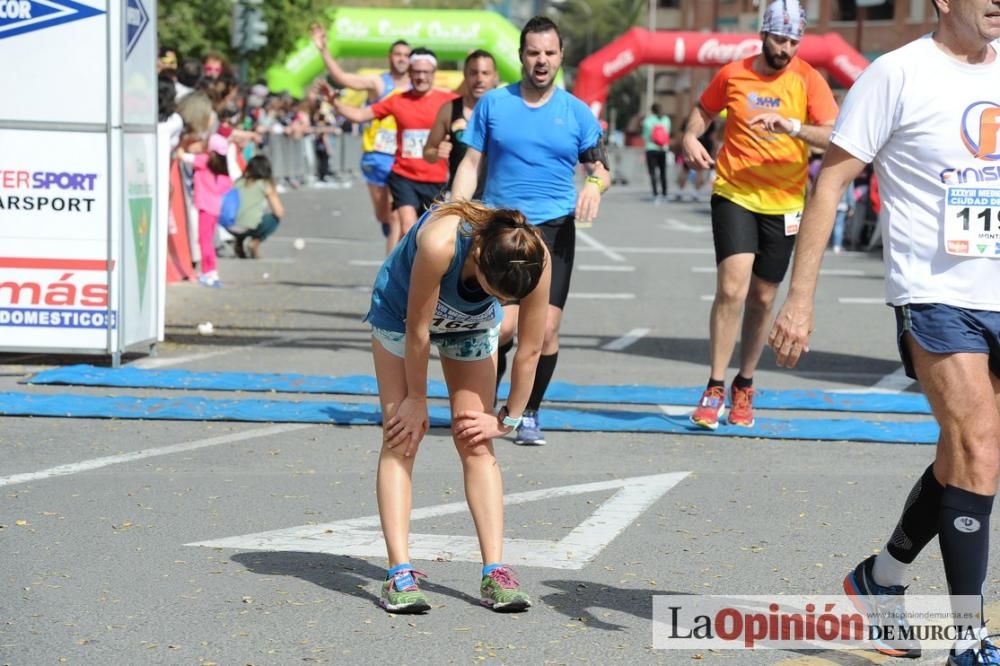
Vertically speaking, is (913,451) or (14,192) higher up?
(14,192)

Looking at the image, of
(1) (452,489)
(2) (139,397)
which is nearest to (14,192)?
(2) (139,397)

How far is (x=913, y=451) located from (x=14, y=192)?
17.7 ft

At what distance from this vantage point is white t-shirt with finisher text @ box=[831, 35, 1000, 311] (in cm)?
434

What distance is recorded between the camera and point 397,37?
42.9 m

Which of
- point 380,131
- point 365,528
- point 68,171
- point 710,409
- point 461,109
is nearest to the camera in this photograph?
point 365,528

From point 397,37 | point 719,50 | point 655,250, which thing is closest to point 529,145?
point 655,250

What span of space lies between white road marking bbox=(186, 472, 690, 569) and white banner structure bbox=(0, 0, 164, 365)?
413cm

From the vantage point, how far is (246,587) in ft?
16.8

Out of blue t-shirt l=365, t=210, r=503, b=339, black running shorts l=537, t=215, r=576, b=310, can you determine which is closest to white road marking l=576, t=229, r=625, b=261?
black running shorts l=537, t=215, r=576, b=310

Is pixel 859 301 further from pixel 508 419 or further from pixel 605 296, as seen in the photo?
pixel 508 419

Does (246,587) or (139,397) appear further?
(139,397)

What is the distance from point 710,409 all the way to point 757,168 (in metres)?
1.24

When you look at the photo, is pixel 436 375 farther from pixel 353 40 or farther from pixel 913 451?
pixel 353 40

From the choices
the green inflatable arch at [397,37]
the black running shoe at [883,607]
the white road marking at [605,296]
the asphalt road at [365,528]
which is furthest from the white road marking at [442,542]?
the green inflatable arch at [397,37]
